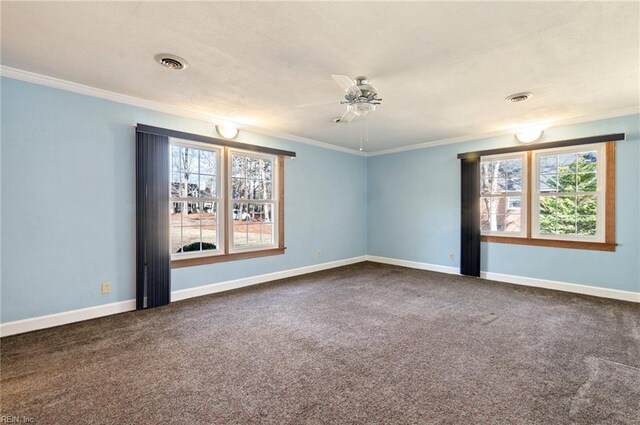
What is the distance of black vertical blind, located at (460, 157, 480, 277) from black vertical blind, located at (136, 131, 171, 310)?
15.8 feet

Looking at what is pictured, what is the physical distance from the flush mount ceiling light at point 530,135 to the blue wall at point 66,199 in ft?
16.2

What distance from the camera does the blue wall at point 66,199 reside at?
2965mm

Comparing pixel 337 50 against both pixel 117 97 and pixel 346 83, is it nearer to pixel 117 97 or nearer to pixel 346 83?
pixel 346 83

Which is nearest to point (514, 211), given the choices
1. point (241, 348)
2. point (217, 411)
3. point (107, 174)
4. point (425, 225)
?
point (425, 225)

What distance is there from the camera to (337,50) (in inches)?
98.2

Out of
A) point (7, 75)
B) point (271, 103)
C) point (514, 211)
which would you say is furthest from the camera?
point (514, 211)

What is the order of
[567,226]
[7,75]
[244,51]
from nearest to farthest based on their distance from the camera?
[244,51] → [7,75] → [567,226]

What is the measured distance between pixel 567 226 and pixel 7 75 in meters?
7.15

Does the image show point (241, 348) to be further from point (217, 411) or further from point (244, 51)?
point (244, 51)

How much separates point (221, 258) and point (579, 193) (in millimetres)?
5407

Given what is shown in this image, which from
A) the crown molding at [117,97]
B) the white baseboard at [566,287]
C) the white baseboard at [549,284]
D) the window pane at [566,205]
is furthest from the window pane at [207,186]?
the window pane at [566,205]

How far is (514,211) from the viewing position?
16.9 ft

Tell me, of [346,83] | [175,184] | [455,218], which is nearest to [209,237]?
[175,184]

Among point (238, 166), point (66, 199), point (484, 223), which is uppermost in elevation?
point (238, 166)
